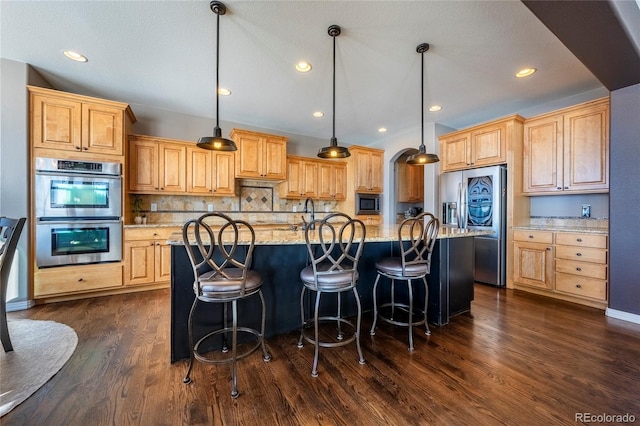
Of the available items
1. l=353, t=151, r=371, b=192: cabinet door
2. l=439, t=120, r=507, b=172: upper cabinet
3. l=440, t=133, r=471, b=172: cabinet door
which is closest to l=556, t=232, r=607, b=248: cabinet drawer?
l=439, t=120, r=507, b=172: upper cabinet

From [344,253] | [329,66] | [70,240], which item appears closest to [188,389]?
[344,253]

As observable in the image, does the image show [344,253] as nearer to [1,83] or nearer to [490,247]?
[490,247]

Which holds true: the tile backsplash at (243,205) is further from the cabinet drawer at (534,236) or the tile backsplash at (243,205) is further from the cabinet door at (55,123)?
the cabinet drawer at (534,236)

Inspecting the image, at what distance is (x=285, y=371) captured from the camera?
1.74 m

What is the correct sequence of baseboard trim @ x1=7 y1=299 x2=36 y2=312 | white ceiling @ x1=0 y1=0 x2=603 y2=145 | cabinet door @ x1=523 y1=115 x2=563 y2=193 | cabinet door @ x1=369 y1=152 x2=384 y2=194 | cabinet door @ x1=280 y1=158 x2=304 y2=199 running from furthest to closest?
cabinet door @ x1=369 y1=152 x2=384 y2=194 < cabinet door @ x1=280 y1=158 x2=304 y2=199 < cabinet door @ x1=523 y1=115 x2=563 y2=193 < baseboard trim @ x1=7 y1=299 x2=36 y2=312 < white ceiling @ x1=0 y1=0 x2=603 y2=145

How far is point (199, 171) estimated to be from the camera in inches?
163

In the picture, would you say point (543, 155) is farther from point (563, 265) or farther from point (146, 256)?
point (146, 256)

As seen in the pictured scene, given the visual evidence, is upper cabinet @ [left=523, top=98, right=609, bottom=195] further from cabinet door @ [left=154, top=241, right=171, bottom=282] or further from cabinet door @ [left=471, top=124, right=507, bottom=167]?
cabinet door @ [left=154, top=241, right=171, bottom=282]

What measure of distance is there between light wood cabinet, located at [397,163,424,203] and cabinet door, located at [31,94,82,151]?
5.33 meters

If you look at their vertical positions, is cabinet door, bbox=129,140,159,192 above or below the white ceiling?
below

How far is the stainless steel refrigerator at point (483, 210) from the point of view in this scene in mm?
3596

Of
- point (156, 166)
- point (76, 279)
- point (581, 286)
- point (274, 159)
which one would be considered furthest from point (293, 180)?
point (581, 286)

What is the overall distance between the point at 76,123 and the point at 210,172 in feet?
5.40

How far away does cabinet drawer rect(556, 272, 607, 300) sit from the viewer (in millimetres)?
2785
